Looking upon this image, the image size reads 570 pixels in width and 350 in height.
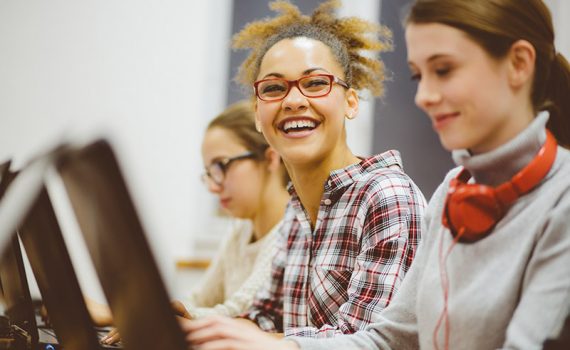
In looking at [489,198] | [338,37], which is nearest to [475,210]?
[489,198]

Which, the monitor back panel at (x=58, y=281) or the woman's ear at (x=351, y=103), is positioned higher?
the woman's ear at (x=351, y=103)

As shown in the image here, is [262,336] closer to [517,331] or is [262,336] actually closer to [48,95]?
[517,331]

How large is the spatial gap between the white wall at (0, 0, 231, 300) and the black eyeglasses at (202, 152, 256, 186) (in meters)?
1.17

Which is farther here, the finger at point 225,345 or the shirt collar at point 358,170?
the shirt collar at point 358,170

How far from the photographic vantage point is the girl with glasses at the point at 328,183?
3.84ft

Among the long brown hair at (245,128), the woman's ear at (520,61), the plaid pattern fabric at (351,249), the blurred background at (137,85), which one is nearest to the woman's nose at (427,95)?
the woman's ear at (520,61)

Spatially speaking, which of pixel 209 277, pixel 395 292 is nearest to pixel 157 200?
pixel 209 277

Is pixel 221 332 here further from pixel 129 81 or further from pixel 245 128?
pixel 129 81

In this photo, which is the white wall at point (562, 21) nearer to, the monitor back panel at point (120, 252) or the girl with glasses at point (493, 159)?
the girl with glasses at point (493, 159)


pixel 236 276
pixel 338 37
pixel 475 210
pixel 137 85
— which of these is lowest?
pixel 236 276

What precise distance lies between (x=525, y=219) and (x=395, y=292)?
1.28 feet

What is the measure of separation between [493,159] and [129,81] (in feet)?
8.92

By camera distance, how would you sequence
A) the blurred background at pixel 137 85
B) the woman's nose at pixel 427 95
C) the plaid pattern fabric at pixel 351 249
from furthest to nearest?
the blurred background at pixel 137 85 < the plaid pattern fabric at pixel 351 249 < the woman's nose at pixel 427 95

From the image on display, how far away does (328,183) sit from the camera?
1.34m
